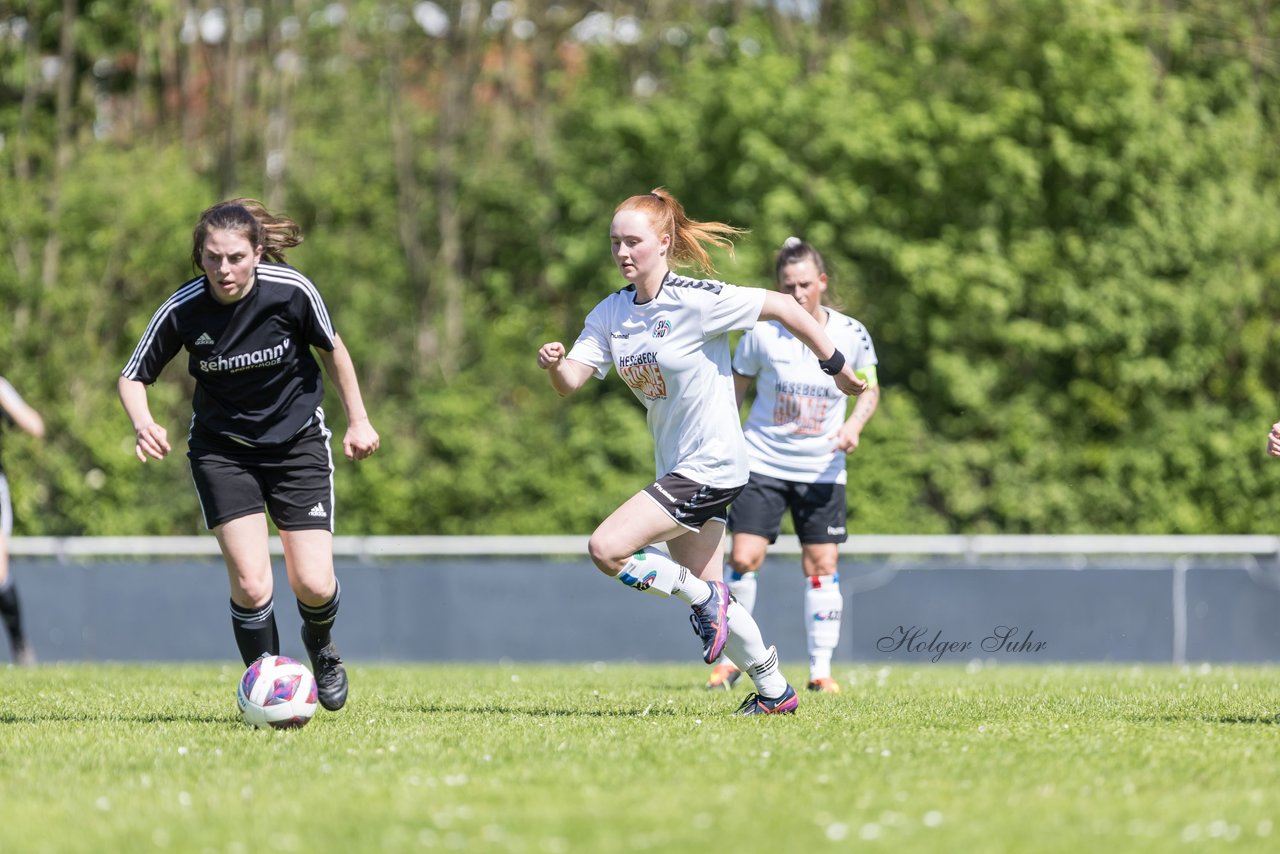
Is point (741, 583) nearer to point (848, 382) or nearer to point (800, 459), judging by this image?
point (800, 459)

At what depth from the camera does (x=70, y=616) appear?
16703 millimetres

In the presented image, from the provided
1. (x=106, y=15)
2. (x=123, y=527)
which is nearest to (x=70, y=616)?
(x=123, y=527)

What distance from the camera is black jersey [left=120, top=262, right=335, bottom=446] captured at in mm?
6621

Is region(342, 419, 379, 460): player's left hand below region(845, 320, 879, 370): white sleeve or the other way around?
below

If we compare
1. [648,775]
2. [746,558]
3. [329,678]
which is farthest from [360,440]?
[746,558]

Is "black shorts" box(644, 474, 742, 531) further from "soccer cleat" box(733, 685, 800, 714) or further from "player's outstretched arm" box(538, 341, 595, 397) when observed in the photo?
"soccer cleat" box(733, 685, 800, 714)

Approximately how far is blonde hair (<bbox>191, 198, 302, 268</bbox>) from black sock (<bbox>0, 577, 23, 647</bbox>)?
6.87m

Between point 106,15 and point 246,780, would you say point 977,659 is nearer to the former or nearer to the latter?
point 246,780

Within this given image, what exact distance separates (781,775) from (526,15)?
69.9 feet

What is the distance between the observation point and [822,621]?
9.21 m

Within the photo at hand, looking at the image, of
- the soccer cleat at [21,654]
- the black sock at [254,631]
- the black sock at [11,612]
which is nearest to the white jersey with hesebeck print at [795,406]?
the black sock at [254,631]

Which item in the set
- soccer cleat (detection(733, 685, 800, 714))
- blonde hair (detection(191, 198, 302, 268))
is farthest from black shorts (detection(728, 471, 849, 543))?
blonde hair (detection(191, 198, 302, 268))

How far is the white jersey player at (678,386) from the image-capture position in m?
6.57

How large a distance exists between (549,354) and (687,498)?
813 millimetres
